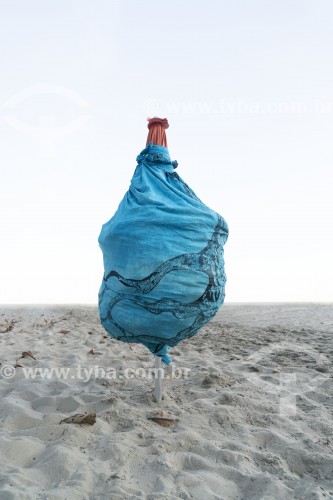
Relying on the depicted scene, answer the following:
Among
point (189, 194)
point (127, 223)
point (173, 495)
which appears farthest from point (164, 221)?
point (173, 495)

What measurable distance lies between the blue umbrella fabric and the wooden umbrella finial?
474 mm

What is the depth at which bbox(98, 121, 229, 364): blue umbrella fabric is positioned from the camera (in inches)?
95.9

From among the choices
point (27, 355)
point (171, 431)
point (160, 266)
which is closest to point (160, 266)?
point (160, 266)

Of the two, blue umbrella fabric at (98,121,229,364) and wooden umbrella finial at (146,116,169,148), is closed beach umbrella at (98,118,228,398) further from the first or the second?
wooden umbrella finial at (146,116,169,148)

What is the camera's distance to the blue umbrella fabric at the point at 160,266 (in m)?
2.44

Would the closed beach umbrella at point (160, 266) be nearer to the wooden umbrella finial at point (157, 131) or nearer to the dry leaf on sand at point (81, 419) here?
the wooden umbrella finial at point (157, 131)

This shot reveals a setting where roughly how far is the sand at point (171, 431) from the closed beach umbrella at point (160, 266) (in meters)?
0.65

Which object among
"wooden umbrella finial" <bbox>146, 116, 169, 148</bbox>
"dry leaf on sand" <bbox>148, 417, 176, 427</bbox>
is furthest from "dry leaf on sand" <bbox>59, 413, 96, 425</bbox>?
"wooden umbrella finial" <bbox>146, 116, 169, 148</bbox>

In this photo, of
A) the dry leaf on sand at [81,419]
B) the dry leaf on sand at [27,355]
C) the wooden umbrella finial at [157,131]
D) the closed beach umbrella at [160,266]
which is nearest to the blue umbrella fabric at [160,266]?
the closed beach umbrella at [160,266]

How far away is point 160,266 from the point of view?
2422mm

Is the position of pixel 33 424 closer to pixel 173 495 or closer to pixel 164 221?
pixel 173 495

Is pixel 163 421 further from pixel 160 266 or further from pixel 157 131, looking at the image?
pixel 157 131

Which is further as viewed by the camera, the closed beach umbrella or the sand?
the closed beach umbrella

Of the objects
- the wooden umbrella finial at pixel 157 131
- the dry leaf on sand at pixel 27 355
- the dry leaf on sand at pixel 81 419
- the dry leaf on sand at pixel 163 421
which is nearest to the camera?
the dry leaf on sand at pixel 81 419
